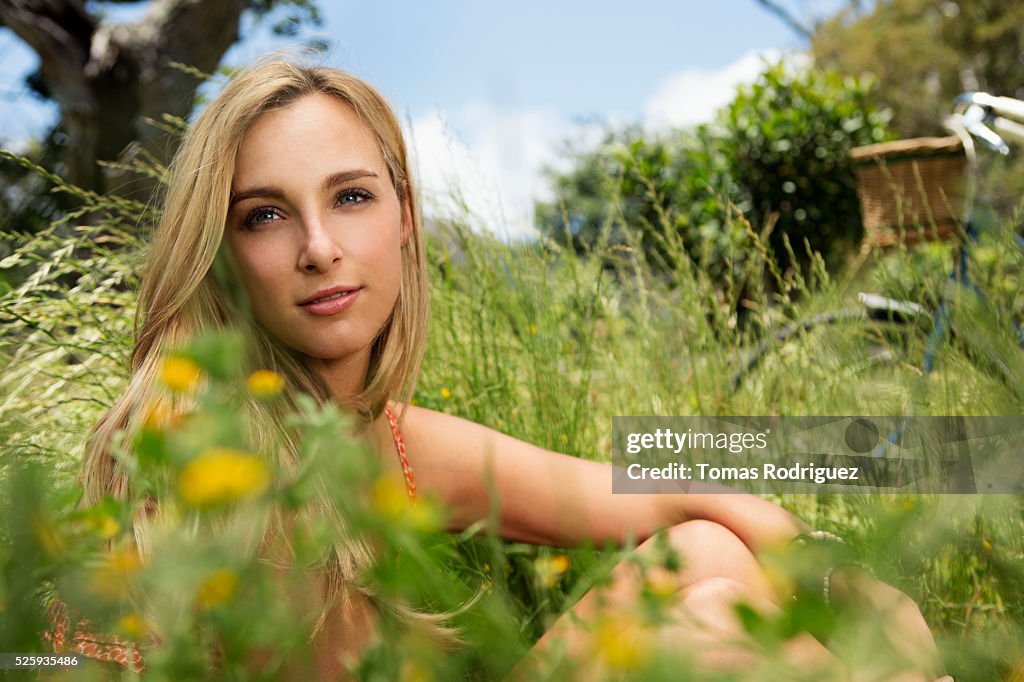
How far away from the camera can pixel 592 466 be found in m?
1.53

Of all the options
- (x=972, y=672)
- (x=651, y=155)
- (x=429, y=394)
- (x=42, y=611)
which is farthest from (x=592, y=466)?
(x=651, y=155)

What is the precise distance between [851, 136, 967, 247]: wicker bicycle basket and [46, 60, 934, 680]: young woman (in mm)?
2175

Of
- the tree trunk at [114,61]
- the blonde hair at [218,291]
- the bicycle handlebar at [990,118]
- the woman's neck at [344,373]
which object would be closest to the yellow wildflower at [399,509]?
the blonde hair at [218,291]

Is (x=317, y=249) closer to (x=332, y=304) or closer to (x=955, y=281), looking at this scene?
(x=332, y=304)

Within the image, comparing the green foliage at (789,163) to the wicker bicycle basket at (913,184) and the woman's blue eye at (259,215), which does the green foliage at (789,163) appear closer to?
the wicker bicycle basket at (913,184)

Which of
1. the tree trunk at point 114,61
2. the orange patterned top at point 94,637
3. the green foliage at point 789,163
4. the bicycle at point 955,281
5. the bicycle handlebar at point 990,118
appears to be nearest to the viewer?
the orange patterned top at point 94,637

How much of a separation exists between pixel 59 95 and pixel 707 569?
758 cm

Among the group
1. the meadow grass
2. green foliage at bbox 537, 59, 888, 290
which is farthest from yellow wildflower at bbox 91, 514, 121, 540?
green foliage at bbox 537, 59, 888, 290

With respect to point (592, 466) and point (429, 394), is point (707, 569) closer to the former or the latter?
point (592, 466)

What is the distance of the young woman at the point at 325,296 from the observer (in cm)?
119

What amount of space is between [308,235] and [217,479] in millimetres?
988

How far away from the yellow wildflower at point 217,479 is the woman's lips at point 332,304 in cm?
95

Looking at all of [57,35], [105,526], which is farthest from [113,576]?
[57,35]

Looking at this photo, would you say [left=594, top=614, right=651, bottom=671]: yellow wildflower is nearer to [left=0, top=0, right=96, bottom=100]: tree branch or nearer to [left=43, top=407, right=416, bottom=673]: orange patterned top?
[left=43, top=407, right=416, bottom=673]: orange patterned top
